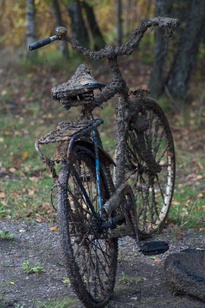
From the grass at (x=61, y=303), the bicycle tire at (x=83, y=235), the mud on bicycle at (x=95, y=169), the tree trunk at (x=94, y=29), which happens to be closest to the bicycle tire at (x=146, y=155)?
the mud on bicycle at (x=95, y=169)

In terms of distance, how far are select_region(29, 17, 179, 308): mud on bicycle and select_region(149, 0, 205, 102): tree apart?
16.7ft

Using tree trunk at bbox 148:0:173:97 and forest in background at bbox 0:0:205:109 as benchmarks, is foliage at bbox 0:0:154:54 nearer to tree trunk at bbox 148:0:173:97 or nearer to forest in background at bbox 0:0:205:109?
forest in background at bbox 0:0:205:109

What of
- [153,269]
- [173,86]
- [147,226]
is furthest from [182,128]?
[153,269]

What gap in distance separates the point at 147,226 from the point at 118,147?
118cm

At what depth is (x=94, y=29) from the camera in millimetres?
13016

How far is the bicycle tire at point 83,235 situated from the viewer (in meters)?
3.87

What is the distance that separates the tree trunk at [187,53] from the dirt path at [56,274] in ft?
16.3

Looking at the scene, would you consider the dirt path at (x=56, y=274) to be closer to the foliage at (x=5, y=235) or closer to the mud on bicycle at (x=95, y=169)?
the foliage at (x=5, y=235)

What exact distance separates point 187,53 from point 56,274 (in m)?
6.24

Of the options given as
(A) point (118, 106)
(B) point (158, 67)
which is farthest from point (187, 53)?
(A) point (118, 106)

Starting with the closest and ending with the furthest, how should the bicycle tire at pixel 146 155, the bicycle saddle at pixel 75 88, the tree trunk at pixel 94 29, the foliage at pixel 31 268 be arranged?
the bicycle saddle at pixel 75 88 → the foliage at pixel 31 268 → the bicycle tire at pixel 146 155 → the tree trunk at pixel 94 29

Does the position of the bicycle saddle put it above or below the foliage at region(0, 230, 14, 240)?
above

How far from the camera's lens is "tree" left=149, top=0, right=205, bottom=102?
10203mm

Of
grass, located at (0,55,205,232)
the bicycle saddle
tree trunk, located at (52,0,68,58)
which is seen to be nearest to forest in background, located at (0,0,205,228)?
grass, located at (0,55,205,232)
